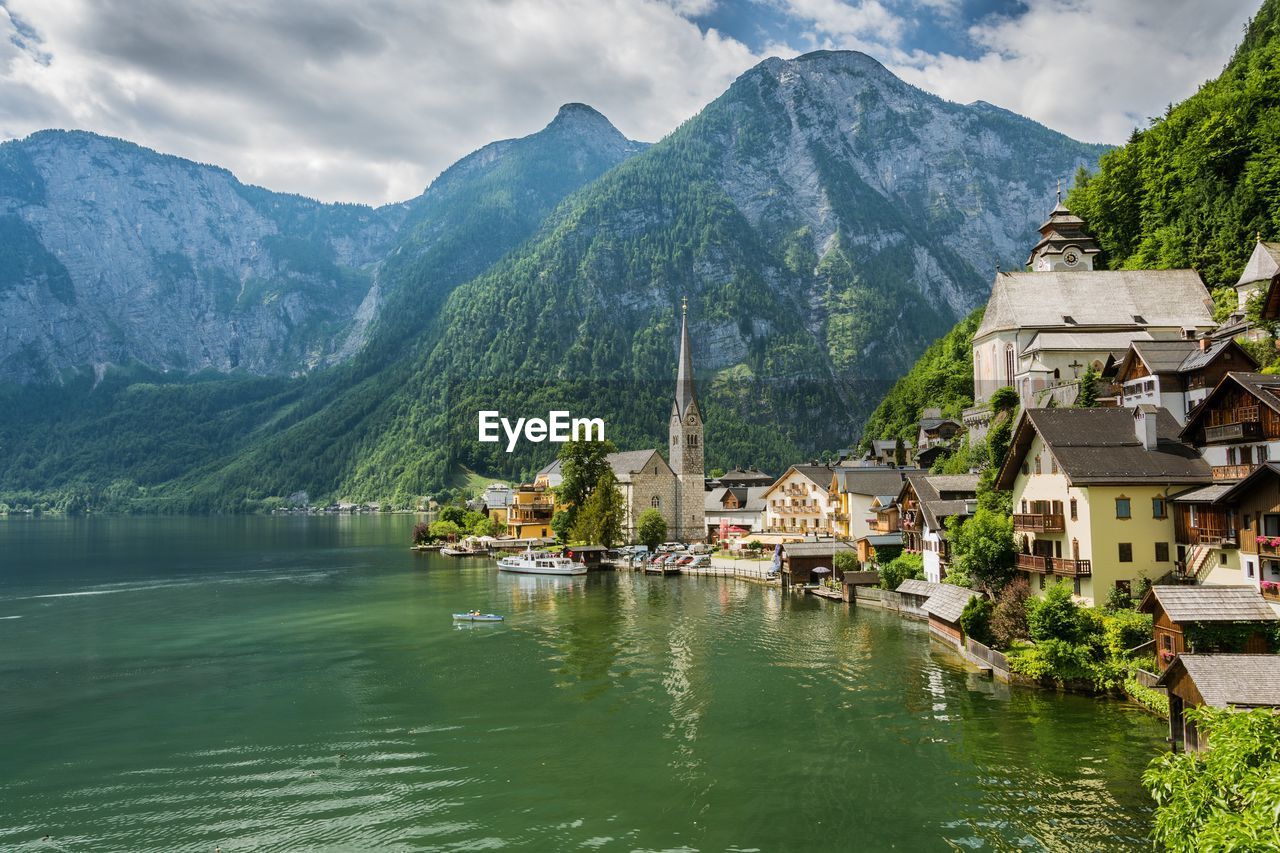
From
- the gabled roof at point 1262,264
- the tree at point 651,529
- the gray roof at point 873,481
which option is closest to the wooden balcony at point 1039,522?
the gabled roof at point 1262,264

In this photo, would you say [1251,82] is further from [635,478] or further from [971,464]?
[635,478]

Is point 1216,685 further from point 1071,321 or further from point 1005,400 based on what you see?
point 1071,321

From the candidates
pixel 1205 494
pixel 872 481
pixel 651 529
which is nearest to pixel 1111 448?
pixel 1205 494

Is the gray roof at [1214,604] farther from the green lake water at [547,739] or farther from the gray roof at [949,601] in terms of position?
the gray roof at [949,601]

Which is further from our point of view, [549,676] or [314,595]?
[314,595]

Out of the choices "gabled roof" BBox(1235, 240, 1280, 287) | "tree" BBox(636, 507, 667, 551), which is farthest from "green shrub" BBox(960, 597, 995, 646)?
"tree" BBox(636, 507, 667, 551)

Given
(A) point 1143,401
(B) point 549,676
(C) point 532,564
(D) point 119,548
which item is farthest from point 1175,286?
(D) point 119,548
